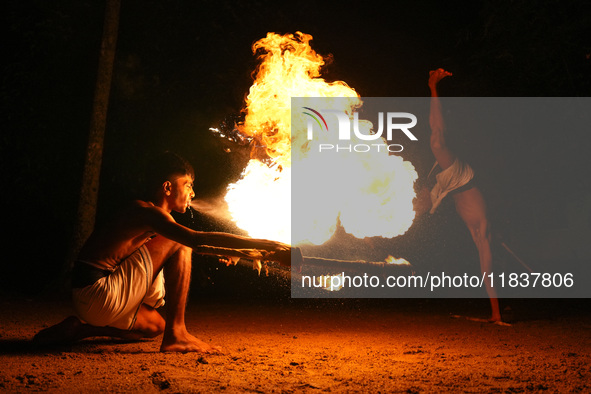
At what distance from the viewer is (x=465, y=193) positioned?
7859mm

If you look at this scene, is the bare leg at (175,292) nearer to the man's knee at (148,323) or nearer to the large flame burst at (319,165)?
the man's knee at (148,323)

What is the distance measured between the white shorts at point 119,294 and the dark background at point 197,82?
6.53 metres

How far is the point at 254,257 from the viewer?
4.48m

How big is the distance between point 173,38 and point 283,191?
22.0 ft

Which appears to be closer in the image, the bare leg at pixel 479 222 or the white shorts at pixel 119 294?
the white shorts at pixel 119 294

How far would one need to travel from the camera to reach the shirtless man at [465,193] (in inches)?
299

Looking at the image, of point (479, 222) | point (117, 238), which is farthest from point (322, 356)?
point (479, 222)

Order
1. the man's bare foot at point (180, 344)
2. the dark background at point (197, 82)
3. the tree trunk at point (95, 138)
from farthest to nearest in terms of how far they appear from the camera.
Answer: the dark background at point (197, 82) < the tree trunk at point (95, 138) < the man's bare foot at point (180, 344)

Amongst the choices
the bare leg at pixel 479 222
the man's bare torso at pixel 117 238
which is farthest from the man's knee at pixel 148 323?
the bare leg at pixel 479 222

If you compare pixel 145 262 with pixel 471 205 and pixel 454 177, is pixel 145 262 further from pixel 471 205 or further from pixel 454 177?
pixel 471 205

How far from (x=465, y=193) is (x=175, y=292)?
4.30 meters

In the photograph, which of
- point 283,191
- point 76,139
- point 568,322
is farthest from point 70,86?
point 568,322

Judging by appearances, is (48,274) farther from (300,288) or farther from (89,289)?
(89,289)

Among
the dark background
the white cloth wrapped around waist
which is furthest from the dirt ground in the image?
the dark background
